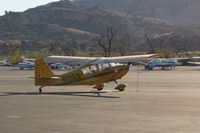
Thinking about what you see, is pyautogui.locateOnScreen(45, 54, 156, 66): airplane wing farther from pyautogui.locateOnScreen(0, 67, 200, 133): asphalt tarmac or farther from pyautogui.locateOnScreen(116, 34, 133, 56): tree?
pyautogui.locateOnScreen(116, 34, 133, 56): tree

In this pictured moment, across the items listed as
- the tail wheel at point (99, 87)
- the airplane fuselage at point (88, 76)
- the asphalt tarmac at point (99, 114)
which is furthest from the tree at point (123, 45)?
the asphalt tarmac at point (99, 114)

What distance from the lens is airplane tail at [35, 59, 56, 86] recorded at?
22609mm

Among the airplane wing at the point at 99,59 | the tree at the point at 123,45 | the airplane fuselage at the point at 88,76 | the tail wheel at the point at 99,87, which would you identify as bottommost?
the tail wheel at the point at 99,87

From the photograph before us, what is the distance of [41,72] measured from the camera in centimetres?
2264

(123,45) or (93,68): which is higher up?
(123,45)

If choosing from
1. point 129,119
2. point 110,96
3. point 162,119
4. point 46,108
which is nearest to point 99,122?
point 129,119

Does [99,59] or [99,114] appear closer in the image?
[99,114]

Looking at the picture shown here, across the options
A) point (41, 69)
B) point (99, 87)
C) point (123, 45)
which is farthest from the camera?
point (123, 45)

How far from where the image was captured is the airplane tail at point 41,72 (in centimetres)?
2261

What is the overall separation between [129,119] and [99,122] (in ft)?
3.61

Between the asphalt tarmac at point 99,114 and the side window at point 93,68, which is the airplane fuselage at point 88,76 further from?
the asphalt tarmac at point 99,114

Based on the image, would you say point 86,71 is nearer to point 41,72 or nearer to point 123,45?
point 41,72

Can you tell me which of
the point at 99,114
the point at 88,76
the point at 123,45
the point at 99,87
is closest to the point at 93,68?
the point at 88,76

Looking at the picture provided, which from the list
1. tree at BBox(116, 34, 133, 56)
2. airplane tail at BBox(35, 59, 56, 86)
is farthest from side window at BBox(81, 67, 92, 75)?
tree at BBox(116, 34, 133, 56)
